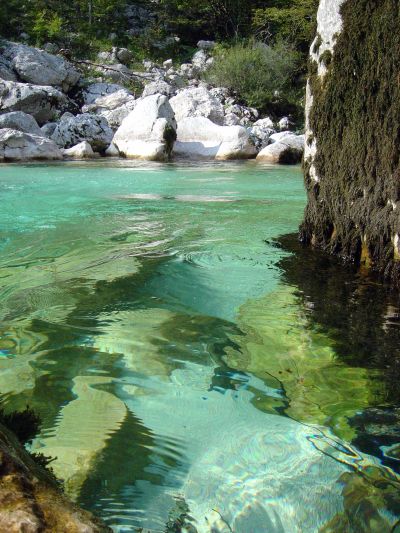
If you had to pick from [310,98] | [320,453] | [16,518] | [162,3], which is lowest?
[320,453]

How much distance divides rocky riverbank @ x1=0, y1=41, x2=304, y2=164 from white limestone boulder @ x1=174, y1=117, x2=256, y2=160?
32 millimetres

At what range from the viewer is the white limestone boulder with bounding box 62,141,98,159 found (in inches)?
620

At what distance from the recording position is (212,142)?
669 inches

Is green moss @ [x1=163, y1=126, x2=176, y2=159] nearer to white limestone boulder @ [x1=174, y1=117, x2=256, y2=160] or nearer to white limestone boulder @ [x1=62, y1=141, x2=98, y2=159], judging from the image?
white limestone boulder @ [x1=174, y1=117, x2=256, y2=160]

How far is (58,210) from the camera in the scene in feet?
19.9

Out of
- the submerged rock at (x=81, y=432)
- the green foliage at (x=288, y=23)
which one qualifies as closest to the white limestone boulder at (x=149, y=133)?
the green foliage at (x=288, y=23)

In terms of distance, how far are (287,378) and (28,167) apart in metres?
11.7

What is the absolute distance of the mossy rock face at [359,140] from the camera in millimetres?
2934

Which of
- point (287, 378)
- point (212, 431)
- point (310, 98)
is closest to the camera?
point (212, 431)

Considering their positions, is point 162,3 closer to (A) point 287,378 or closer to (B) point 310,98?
(B) point 310,98

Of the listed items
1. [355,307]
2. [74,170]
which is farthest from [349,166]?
[74,170]

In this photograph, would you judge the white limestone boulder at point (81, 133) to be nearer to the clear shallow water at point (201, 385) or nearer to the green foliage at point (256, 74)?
the green foliage at point (256, 74)

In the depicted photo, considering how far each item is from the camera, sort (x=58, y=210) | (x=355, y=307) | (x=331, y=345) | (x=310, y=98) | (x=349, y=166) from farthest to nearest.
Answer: (x=58, y=210) → (x=310, y=98) → (x=349, y=166) → (x=355, y=307) → (x=331, y=345)

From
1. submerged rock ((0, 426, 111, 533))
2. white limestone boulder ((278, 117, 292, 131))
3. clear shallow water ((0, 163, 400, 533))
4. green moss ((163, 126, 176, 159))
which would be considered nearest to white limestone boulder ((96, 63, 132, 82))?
white limestone boulder ((278, 117, 292, 131))
